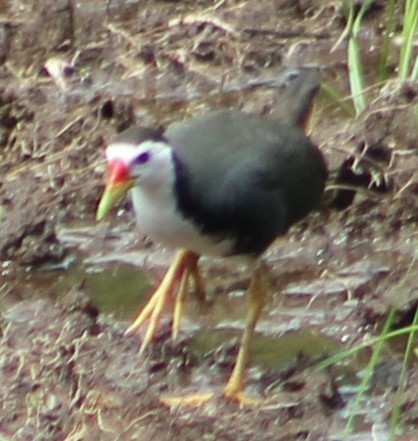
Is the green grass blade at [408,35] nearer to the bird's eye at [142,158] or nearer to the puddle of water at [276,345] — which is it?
the puddle of water at [276,345]

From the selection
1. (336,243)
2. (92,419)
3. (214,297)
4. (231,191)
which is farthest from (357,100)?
(92,419)

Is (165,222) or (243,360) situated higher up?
(165,222)

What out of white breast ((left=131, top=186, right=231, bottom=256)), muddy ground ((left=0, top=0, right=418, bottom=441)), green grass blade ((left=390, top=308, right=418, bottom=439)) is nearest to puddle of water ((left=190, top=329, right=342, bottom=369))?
muddy ground ((left=0, top=0, right=418, bottom=441))

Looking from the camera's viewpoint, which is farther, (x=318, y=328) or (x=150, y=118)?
(x=150, y=118)

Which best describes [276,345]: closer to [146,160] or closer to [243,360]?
[243,360]

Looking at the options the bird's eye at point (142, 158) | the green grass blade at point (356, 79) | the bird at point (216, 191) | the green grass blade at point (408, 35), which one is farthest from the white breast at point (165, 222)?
the green grass blade at point (408, 35)

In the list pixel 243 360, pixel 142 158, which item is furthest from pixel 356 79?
pixel 142 158

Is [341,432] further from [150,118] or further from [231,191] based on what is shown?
[150,118]

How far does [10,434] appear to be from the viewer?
4.36 metres

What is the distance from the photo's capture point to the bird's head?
4.36 metres

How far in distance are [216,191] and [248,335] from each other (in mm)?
516

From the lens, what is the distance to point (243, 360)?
484cm

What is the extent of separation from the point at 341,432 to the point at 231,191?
758mm

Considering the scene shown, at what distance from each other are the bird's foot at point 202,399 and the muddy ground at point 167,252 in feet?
0.09
